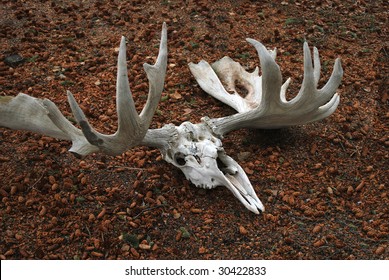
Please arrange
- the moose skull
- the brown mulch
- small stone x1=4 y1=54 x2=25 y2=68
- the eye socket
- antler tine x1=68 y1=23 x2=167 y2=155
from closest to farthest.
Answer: antler tine x1=68 y1=23 x2=167 y2=155 < the brown mulch < the moose skull < the eye socket < small stone x1=4 y1=54 x2=25 y2=68

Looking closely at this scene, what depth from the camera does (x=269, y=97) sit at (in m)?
3.18

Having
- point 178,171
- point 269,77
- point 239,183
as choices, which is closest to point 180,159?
point 178,171

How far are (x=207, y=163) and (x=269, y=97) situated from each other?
1.61 feet

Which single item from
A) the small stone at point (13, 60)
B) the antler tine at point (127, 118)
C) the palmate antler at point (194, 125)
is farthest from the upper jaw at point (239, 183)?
the small stone at point (13, 60)

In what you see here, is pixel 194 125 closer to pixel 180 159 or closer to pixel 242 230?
pixel 180 159

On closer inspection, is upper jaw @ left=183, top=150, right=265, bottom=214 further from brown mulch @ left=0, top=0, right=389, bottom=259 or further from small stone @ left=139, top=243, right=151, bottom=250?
small stone @ left=139, top=243, right=151, bottom=250

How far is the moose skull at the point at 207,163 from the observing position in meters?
3.05

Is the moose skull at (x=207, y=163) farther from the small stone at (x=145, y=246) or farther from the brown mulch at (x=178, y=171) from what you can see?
the small stone at (x=145, y=246)

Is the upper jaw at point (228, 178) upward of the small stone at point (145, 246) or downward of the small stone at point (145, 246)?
upward

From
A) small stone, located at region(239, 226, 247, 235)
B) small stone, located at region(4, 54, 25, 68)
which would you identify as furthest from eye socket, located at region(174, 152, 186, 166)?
small stone, located at region(4, 54, 25, 68)

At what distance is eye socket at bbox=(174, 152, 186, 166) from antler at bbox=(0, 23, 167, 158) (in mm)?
283

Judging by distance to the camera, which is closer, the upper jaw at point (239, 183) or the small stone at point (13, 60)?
the upper jaw at point (239, 183)

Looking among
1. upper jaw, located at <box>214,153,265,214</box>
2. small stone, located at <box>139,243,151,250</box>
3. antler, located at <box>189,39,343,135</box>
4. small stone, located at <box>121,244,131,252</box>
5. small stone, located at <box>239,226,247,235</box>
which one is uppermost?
antler, located at <box>189,39,343,135</box>

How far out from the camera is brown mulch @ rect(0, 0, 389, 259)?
9.58 ft
